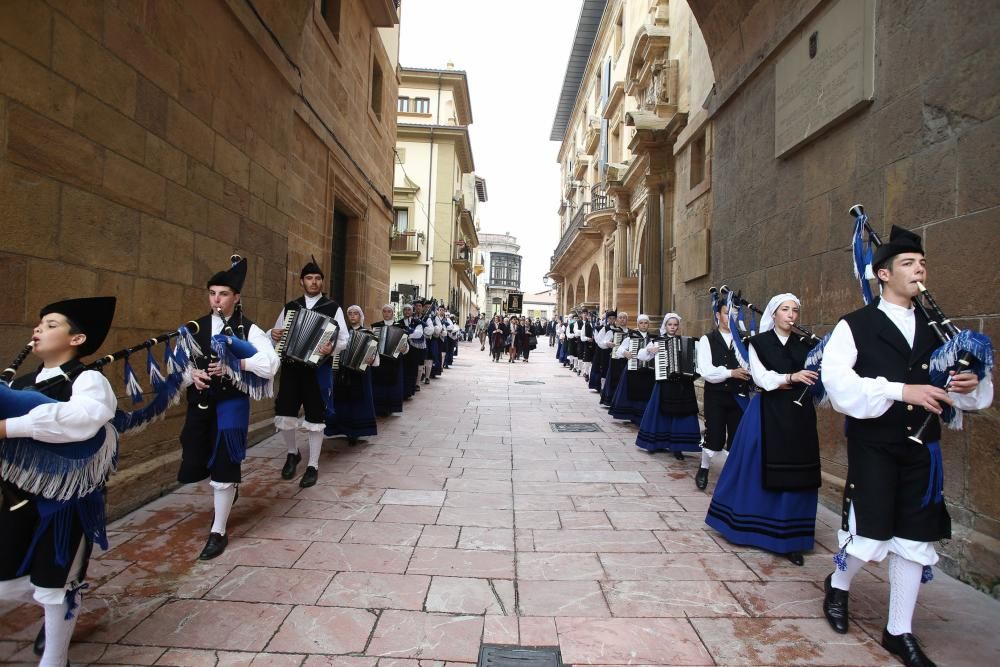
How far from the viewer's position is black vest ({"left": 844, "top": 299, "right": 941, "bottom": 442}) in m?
2.64

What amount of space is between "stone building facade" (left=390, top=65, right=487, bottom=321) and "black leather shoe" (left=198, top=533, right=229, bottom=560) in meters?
25.6

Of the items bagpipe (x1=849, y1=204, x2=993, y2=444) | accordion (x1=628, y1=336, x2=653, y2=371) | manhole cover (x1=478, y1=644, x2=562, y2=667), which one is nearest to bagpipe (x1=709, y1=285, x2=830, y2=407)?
bagpipe (x1=849, y1=204, x2=993, y2=444)

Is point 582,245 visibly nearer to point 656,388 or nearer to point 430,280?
point 430,280

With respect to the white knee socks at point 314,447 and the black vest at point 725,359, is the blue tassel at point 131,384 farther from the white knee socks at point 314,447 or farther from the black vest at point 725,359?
the black vest at point 725,359

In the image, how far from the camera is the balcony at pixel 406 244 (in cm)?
2889

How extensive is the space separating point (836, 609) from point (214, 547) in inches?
141

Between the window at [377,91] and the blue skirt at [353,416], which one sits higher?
the window at [377,91]

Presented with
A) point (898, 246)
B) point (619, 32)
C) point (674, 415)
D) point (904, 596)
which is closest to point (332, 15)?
point (674, 415)

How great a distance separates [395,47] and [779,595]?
13837 mm

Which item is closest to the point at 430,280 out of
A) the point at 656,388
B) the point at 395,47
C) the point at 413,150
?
the point at 413,150

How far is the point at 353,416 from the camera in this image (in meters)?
6.48

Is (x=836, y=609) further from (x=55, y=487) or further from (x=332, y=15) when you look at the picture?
(x=332, y=15)

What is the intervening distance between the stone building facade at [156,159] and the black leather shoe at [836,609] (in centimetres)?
460

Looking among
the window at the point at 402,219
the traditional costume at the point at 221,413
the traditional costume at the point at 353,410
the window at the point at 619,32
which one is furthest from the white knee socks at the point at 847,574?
the window at the point at 402,219
